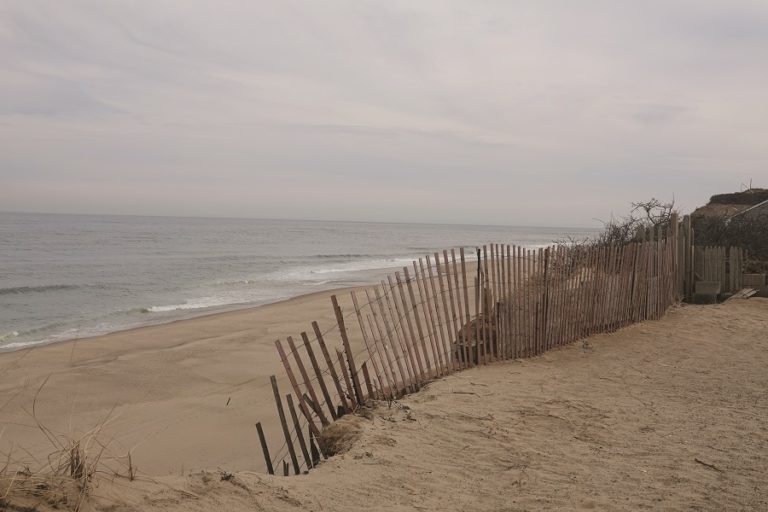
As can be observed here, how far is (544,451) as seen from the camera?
4.41 metres

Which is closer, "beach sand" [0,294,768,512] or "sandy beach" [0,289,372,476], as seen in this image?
"beach sand" [0,294,768,512]

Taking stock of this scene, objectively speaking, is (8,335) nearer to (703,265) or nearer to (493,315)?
(493,315)

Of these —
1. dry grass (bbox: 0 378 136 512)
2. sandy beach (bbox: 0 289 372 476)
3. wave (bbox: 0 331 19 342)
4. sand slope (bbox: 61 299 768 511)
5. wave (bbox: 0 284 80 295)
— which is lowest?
wave (bbox: 0 331 19 342)

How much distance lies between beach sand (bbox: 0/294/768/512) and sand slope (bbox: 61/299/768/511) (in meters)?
0.01

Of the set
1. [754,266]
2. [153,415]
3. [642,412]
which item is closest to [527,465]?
[642,412]

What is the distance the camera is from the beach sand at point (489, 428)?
142 inches

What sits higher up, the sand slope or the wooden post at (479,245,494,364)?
the wooden post at (479,245,494,364)

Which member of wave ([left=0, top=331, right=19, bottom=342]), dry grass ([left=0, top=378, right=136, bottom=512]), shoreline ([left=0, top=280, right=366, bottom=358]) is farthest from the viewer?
wave ([left=0, top=331, right=19, bottom=342])

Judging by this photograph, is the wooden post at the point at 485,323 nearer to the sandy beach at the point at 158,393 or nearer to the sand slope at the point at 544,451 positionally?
the sand slope at the point at 544,451

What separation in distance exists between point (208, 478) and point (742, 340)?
7.99m

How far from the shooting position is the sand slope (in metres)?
3.55

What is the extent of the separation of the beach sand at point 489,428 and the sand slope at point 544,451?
1 cm

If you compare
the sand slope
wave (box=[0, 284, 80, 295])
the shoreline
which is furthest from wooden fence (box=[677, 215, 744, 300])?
wave (box=[0, 284, 80, 295])

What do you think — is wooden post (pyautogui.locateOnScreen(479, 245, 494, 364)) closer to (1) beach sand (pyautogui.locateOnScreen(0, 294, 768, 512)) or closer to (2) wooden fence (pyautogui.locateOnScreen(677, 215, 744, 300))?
(1) beach sand (pyautogui.locateOnScreen(0, 294, 768, 512))
